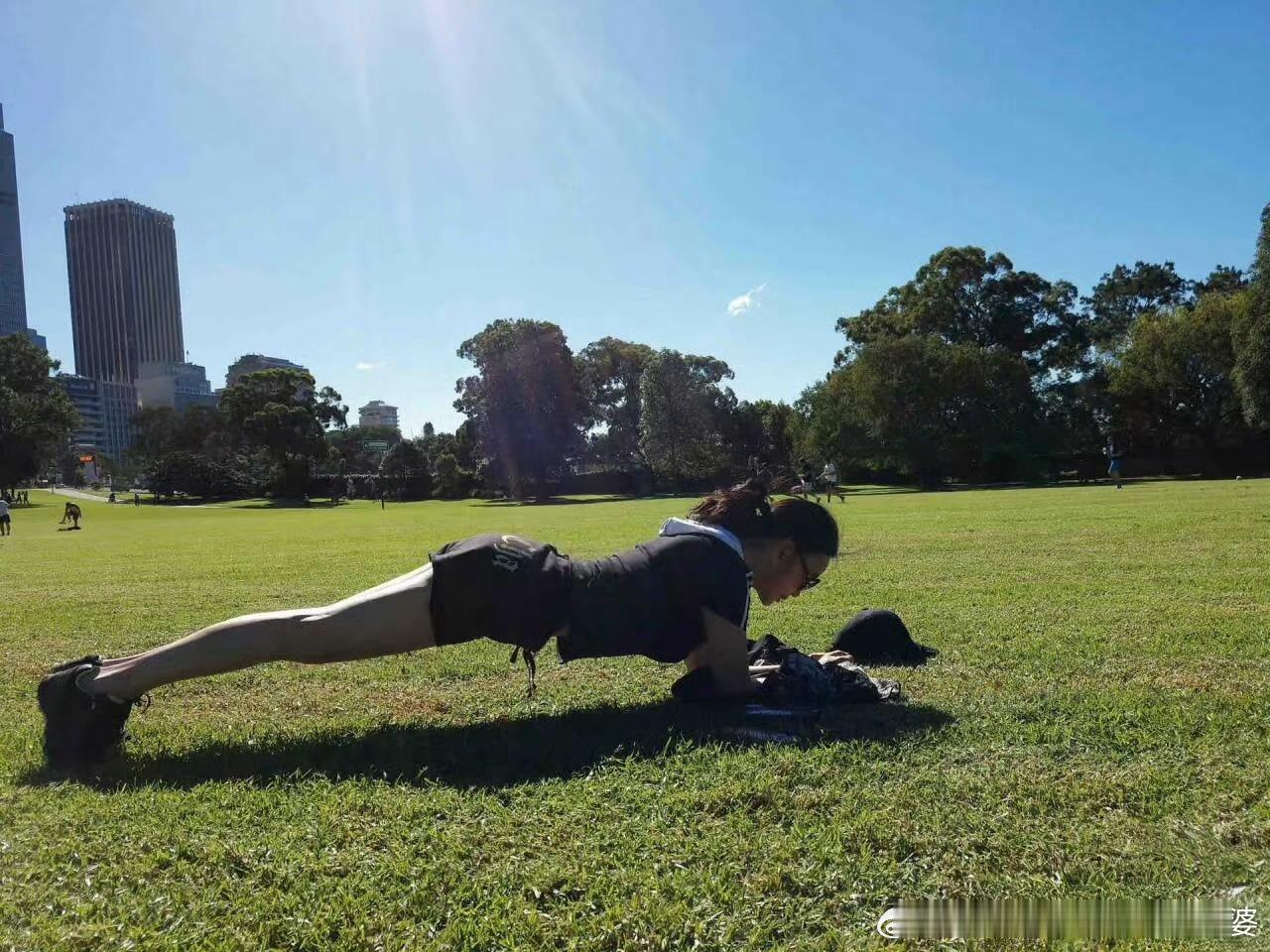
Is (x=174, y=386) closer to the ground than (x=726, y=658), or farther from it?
farther from it

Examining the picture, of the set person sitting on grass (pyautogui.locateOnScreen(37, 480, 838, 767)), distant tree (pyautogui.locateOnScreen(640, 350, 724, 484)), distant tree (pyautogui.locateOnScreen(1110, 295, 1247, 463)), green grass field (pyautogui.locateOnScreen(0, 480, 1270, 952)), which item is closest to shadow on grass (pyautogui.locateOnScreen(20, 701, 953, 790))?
green grass field (pyautogui.locateOnScreen(0, 480, 1270, 952))

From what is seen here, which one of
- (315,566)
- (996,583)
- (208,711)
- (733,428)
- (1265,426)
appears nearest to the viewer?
(208,711)

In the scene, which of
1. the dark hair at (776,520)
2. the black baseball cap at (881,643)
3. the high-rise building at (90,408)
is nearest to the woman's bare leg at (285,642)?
the dark hair at (776,520)

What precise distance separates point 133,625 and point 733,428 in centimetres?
5848

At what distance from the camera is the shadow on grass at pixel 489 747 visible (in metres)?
3.22

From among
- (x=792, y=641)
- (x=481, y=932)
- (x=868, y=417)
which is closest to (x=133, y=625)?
(x=792, y=641)

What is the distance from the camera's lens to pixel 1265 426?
4422 centimetres

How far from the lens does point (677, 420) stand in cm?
→ 6016

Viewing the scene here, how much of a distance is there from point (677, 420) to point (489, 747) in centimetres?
5697

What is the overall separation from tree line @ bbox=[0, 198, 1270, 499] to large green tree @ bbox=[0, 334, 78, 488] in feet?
0.48

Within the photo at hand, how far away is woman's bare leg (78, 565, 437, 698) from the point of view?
134 inches

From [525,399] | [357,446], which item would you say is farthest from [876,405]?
[357,446]

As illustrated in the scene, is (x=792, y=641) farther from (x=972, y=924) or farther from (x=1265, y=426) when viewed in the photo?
(x=1265, y=426)

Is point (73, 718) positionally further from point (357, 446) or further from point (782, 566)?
point (357, 446)
